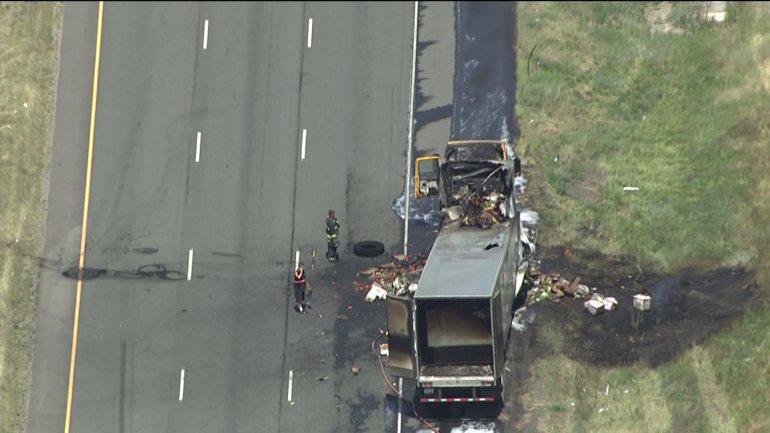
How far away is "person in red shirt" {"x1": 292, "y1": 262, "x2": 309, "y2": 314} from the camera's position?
186ft

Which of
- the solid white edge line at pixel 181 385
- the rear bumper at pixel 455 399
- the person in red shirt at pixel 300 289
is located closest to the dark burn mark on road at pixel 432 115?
the person in red shirt at pixel 300 289

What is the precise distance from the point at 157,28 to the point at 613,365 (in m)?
21.0

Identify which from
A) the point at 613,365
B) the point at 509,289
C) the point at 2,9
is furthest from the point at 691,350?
the point at 2,9

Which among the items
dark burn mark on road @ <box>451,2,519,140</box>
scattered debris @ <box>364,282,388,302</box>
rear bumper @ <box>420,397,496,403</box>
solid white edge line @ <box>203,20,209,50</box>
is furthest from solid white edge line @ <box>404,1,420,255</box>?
rear bumper @ <box>420,397,496,403</box>

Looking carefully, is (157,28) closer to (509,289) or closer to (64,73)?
(64,73)

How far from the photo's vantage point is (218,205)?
200 feet

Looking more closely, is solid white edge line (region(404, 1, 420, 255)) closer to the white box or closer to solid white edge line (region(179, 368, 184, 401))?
the white box

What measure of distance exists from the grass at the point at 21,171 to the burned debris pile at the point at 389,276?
10.1 m

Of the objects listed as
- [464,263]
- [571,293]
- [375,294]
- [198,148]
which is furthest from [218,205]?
[571,293]

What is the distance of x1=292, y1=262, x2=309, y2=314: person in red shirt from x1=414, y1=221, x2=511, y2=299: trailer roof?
4.57m

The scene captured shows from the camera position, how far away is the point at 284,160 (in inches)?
2450

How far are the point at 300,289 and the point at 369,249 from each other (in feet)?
9.95

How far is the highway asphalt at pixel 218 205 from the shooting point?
2188 inches

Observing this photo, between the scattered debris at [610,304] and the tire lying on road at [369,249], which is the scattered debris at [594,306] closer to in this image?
the scattered debris at [610,304]
